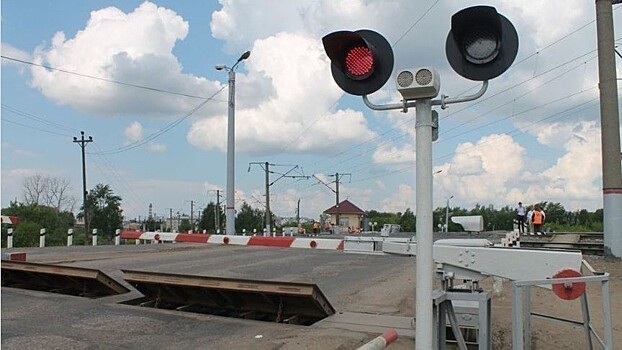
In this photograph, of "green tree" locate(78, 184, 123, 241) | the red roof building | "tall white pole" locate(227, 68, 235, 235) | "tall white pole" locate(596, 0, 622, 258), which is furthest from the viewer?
the red roof building

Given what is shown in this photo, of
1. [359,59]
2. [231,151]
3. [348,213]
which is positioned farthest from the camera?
[348,213]

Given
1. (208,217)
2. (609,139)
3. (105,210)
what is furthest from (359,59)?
(208,217)

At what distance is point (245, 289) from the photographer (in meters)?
7.78

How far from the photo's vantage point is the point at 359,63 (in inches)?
185

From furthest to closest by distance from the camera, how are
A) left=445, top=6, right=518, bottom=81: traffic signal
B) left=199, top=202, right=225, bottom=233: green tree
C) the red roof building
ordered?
the red roof building → left=199, top=202, right=225, bottom=233: green tree → left=445, top=6, right=518, bottom=81: traffic signal

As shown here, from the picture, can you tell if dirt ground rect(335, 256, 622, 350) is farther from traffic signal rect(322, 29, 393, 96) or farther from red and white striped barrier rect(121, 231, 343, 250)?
traffic signal rect(322, 29, 393, 96)

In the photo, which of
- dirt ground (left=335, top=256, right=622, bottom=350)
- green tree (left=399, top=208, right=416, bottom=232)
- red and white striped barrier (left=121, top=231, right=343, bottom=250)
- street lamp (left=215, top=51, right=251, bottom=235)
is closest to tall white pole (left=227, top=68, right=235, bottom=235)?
street lamp (left=215, top=51, right=251, bottom=235)

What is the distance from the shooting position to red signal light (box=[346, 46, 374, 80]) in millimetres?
4652

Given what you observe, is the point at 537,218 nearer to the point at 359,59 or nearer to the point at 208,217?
the point at 359,59

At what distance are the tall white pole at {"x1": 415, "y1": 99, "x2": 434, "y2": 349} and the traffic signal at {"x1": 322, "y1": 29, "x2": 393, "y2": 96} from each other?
623 mm

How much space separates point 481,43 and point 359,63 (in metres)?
0.95

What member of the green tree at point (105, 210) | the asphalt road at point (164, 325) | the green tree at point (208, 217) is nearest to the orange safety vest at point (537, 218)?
the asphalt road at point (164, 325)

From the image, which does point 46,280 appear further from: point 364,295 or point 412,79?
point 412,79

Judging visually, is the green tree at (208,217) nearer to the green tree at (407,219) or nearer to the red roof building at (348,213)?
the red roof building at (348,213)
